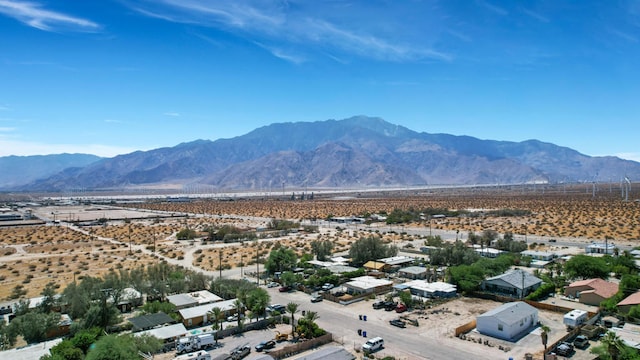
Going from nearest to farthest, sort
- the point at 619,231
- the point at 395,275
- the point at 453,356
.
A: the point at 453,356 < the point at 395,275 < the point at 619,231

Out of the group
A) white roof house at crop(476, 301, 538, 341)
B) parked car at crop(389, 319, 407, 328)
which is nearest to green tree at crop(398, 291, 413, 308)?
parked car at crop(389, 319, 407, 328)

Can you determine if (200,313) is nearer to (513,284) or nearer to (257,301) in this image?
(257,301)

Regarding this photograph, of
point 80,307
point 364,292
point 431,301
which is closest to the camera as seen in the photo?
point 80,307

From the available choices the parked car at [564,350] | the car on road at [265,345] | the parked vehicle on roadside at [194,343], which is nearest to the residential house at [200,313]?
the parked vehicle on roadside at [194,343]

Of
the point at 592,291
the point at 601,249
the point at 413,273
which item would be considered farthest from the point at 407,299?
the point at 601,249

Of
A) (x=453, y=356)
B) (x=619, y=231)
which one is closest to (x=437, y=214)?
(x=619, y=231)

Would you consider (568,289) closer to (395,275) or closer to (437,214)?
(395,275)
